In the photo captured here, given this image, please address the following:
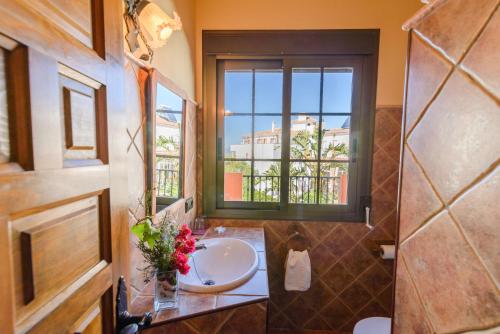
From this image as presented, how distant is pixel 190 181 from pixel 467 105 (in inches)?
67.5

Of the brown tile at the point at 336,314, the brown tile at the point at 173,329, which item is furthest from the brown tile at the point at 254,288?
the brown tile at the point at 336,314

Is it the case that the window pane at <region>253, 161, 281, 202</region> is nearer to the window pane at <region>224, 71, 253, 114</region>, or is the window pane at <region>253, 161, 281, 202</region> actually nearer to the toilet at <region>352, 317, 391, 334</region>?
the window pane at <region>224, 71, 253, 114</region>

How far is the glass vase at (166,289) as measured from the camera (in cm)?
99

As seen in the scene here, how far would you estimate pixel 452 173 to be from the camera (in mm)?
428

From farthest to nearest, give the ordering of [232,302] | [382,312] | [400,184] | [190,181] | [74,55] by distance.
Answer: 1. [382,312]
2. [190,181]
3. [232,302]
4. [400,184]
5. [74,55]

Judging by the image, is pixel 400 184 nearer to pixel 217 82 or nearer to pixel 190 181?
pixel 190 181

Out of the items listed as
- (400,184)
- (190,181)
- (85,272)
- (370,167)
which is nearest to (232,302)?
(85,272)

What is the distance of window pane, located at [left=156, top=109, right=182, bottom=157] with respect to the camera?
1.27m

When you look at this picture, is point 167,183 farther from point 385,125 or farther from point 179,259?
point 385,125

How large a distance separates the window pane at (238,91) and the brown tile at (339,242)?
4.16ft

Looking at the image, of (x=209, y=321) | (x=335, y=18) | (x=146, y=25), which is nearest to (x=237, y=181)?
(x=209, y=321)

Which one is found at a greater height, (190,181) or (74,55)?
(74,55)

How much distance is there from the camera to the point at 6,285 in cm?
36

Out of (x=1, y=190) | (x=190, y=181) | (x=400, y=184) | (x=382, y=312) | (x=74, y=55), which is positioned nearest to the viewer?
(x=1, y=190)
